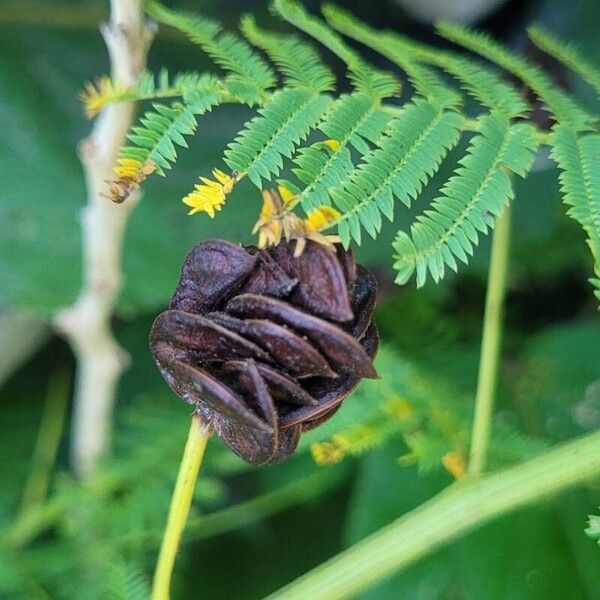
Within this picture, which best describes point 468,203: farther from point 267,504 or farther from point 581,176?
point 267,504

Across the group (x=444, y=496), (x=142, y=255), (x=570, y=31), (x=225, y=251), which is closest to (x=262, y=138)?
(x=225, y=251)

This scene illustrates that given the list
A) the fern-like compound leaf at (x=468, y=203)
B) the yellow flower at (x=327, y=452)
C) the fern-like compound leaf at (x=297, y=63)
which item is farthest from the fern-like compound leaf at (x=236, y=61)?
the yellow flower at (x=327, y=452)

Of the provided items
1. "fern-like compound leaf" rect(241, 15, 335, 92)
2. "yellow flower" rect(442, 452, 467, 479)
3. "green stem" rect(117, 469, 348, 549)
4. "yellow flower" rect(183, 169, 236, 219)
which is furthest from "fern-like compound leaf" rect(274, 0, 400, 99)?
"green stem" rect(117, 469, 348, 549)

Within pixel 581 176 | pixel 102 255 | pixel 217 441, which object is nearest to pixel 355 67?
pixel 581 176

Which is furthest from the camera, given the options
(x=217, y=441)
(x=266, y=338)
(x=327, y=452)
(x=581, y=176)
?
(x=217, y=441)

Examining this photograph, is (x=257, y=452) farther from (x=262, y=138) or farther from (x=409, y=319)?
(x=409, y=319)

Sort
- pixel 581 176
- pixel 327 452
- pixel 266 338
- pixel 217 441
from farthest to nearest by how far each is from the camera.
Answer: pixel 217 441
pixel 327 452
pixel 581 176
pixel 266 338

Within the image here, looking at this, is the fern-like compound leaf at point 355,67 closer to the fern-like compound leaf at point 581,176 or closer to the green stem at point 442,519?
the fern-like compound leaf at point 581,176
